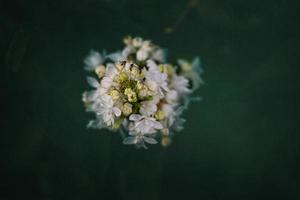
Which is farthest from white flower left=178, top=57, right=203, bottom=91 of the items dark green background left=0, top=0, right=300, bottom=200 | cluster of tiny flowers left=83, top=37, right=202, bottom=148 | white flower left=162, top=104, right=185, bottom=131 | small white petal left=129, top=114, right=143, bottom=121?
small white petal left=129, top=114, right=143, bottom=121

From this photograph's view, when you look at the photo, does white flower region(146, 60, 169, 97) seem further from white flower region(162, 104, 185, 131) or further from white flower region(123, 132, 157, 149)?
white flower region(123, 132, 157, 149)

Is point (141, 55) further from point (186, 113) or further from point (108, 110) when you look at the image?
point (186, 113)

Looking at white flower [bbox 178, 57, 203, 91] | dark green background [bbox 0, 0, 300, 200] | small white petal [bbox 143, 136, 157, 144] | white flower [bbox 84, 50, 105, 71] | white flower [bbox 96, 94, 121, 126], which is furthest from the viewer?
dark green background [bbox 0, 0, 300, 200]

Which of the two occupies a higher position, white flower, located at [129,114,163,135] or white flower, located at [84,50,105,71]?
white flower, located at [84,50,105,71]

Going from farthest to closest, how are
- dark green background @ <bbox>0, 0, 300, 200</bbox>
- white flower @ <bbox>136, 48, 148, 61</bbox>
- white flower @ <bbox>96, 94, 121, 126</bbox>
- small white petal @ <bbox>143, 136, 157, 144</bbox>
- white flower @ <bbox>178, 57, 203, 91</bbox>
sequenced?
dark green background @ <bbox>0, 0, 300, 200</bbox> → white flower @ <bbox>178, 57, 203, 91</bbox> → white flower @ <bbox>136, 48, 148, 61</bbox> → small white petal @ <bbox>143, 136, 157, 144</bbox> → white flower @ <bbox>96, 94, 121, 126</bbox>

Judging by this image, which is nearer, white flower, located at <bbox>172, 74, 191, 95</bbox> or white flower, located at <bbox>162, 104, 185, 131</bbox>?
white flower, located at <bbox>162, 104, 185, 131</bbox>

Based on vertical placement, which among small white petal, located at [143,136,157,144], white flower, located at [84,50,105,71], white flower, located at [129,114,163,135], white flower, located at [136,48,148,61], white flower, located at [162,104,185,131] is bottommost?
small white petal, located at [143,136,157,144]

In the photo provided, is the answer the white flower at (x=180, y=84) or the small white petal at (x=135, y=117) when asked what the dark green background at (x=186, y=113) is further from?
the small white petal at (x=135, y=117)
